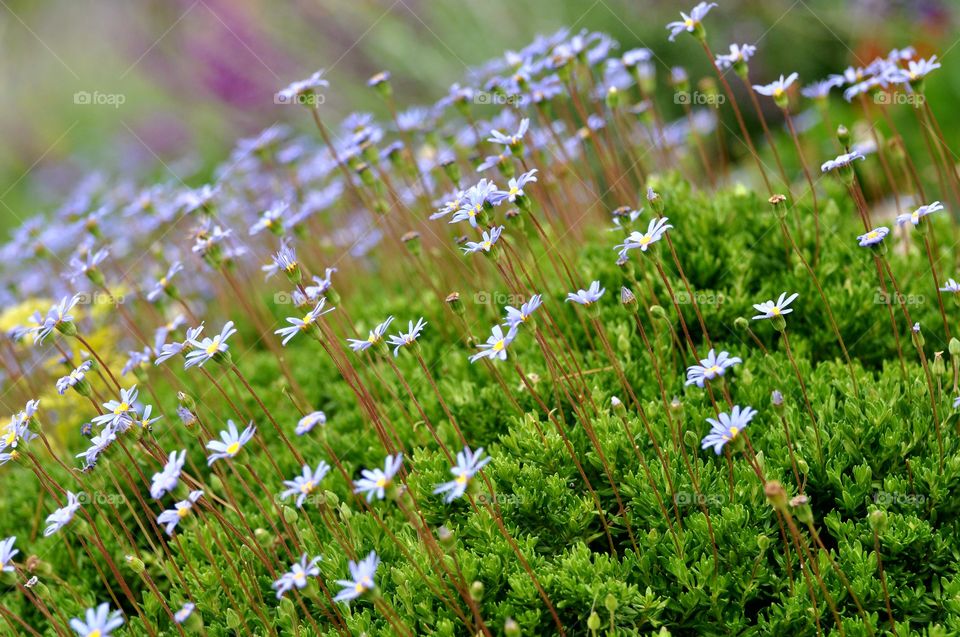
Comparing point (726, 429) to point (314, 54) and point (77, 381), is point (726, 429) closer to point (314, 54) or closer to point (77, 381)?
point (77, 381)

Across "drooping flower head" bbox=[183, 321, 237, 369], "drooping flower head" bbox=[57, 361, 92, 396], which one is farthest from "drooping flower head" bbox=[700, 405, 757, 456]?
"drooping flower head" bbox=[57, 361, 92, 396]

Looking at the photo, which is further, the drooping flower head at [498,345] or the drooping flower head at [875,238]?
the drooping flower head at [875,238]

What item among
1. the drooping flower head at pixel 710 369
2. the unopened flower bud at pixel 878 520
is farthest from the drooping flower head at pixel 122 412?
the unopened flower bud at pixel 878 520

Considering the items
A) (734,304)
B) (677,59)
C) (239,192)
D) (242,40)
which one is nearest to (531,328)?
(734,304)

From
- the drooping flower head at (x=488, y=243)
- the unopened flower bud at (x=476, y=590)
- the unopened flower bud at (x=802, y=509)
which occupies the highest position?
the drooping flower head at (x=488, y=243)

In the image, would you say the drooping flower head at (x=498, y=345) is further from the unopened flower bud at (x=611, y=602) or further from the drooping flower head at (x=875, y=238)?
the drooping flower head at (x=875, y=238)

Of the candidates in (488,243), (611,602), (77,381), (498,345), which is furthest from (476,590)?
(77,381)

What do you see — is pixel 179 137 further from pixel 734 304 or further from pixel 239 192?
pixel 734 304

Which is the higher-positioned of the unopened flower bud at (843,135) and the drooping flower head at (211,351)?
the drooping flower head at (211,351)
